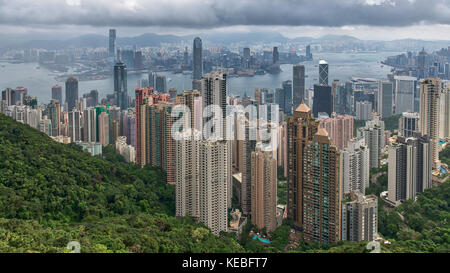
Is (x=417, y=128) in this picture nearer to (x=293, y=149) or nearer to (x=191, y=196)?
(x=293, y=149)

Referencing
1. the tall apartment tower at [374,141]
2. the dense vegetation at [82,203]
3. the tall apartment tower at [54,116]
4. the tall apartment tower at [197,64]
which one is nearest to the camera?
the dense vegetation at [82,203]

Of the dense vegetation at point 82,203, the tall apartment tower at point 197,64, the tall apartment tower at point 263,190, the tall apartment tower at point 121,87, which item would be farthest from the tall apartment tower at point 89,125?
the tall apartment tower at point 263,190

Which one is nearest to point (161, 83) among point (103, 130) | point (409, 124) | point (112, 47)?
point (112, 47)

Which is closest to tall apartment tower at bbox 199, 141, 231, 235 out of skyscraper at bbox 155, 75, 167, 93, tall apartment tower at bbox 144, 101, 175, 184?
tall apartment tower at bbox 144, 101, 175, 184

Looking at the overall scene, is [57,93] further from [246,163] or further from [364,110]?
[364,110]

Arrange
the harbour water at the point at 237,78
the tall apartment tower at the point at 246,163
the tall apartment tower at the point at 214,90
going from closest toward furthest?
the tall apartment tower at the point at 246,163 < the harbour water at the point at 237,78 < the tall apartment tower at the point at 214,90

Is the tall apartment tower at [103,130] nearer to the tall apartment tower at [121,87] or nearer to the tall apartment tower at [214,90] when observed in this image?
the tall apartment tower at [121,87]
